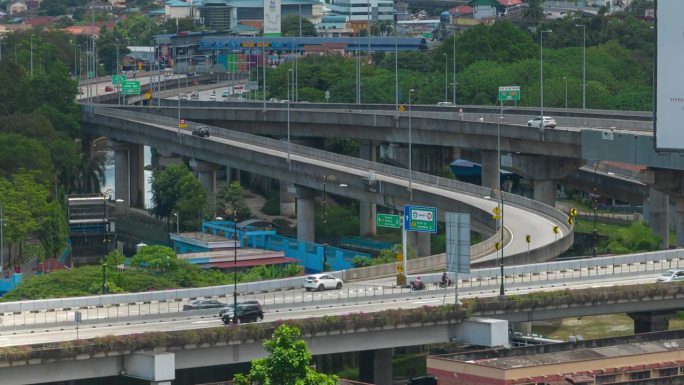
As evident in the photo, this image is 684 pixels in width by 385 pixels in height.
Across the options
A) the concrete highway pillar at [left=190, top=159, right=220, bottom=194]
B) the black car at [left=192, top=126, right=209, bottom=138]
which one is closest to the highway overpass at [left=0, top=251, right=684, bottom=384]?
the black car at [left=192, top=126, right=209, bottom=138]

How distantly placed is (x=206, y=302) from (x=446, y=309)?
9.89 metres

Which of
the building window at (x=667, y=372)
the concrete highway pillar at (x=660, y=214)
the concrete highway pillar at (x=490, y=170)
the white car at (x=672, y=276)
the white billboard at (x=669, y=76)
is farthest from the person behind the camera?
the concrete highway pillar at (x=490, y=170)

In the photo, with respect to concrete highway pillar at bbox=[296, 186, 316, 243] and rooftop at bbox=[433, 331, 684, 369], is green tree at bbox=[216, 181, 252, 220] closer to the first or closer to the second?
concrete highway pillar at bbox=[296, 186, 316, 243]

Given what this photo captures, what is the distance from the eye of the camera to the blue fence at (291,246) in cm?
12606

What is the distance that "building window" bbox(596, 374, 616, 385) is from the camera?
7526cm

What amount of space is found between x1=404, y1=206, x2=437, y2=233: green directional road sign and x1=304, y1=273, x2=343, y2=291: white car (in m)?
8.13

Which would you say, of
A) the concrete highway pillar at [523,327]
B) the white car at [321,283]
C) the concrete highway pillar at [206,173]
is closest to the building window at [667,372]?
the concrete highway pillar at [523,327]

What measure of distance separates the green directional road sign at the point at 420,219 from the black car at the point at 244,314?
1966cm

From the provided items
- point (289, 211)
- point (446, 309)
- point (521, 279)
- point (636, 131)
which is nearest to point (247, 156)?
point (289, 211)

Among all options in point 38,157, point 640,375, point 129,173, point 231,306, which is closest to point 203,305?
point 231,306

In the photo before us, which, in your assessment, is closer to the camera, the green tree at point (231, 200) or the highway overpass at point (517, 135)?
the highway overpass at point (517, 135)

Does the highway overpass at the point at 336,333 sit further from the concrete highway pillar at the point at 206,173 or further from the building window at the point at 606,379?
the concrete highway pillar at the point at 206,173

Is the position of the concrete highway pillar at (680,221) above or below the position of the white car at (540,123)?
below

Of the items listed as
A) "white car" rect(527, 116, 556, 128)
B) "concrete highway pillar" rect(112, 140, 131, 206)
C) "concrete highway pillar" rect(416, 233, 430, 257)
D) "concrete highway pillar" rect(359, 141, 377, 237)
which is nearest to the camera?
"concrete highway pillar" rect(416, 233, 430, 257)
